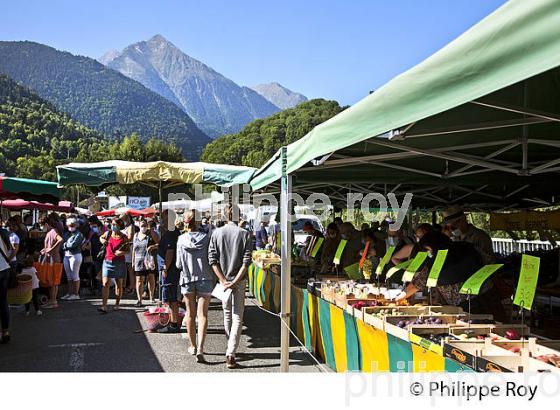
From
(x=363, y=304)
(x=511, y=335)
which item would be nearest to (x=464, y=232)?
(x=363, y=304)

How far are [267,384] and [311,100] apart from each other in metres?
70.5

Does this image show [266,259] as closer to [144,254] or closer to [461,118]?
[144,254]

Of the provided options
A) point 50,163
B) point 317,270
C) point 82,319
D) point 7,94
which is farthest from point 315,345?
point 7,94

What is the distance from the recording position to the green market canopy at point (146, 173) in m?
9.22

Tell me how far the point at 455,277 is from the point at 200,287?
3.10m

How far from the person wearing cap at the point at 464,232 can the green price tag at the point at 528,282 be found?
268cm

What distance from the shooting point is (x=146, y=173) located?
9.48 metres

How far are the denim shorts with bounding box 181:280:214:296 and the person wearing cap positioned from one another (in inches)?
111

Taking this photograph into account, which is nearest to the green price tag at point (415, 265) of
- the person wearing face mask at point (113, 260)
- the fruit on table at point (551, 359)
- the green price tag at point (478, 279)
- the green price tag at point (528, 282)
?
the green price tag at point (478, 279)

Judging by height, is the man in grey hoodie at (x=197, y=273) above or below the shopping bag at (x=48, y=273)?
above

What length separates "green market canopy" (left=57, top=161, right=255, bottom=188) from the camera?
363 inches

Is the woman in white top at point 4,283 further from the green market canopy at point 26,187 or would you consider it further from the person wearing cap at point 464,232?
the person wearing cap at point 464,232

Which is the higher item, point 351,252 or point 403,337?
point 351,252

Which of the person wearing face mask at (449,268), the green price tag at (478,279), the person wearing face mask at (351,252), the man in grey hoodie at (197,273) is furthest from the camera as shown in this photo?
the person wearing face mask at (351,252)
